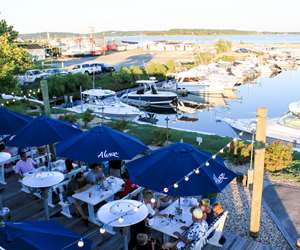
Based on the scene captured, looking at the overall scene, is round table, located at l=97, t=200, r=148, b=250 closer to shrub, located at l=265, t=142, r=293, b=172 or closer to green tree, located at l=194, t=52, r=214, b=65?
shrub, located at l=265, t=142, r=293, b=172

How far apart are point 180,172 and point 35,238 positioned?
307cm

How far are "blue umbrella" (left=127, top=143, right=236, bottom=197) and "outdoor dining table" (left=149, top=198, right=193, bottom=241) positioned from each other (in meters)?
0.81

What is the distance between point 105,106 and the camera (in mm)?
26016

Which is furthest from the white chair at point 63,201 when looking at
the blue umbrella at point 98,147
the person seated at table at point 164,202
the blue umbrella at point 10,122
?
the blue umbrella at point 10,122

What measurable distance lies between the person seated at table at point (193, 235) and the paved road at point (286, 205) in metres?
2.45

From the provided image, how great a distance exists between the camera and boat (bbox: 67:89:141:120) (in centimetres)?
2518

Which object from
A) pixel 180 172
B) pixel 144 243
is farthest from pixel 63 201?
pixel 180 172

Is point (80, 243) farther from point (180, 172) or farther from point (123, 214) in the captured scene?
point (180, 172)

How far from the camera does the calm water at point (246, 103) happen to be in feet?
82.5

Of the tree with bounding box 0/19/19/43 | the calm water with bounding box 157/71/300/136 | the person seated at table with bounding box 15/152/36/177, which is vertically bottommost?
the calm water with bounding box 157/71/300/136

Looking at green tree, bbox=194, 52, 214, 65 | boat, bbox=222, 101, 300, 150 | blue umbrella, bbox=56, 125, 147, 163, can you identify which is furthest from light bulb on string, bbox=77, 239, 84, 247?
green tree, bbox=194, 52, 214, 65

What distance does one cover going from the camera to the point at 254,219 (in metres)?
7.53

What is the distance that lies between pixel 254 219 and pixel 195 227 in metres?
1.94

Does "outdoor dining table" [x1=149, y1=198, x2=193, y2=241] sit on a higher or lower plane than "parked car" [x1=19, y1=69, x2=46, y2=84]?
lower
